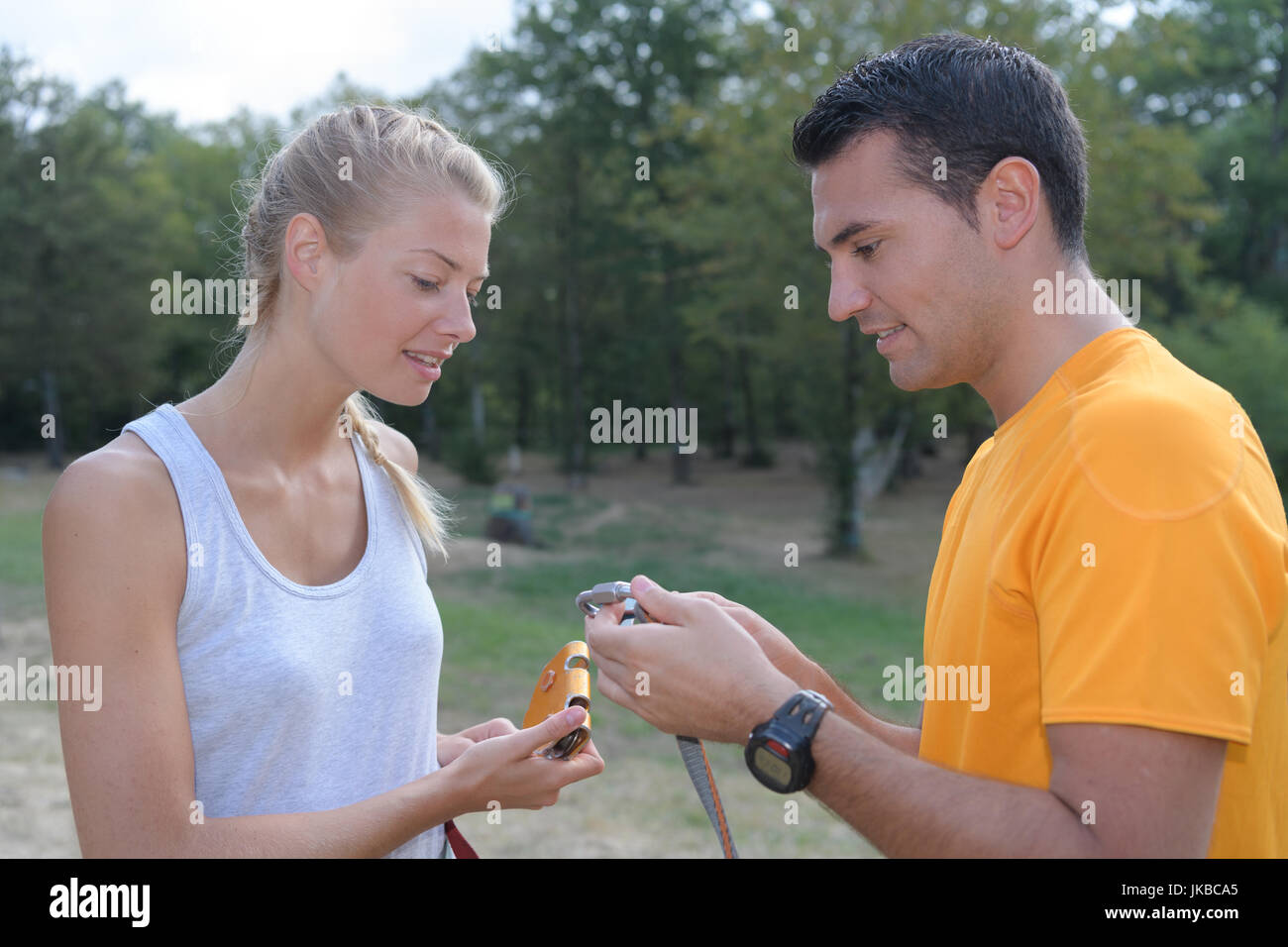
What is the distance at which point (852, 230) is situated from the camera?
2.23 metres

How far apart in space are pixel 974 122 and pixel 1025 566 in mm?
974

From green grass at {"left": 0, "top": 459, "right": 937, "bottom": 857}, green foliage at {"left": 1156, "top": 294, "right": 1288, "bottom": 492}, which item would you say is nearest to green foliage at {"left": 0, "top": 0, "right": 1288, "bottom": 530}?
green foliage at {"left": 1156, "top": 294, "right": 1288, "bottom": 492}

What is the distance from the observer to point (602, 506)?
22.9m

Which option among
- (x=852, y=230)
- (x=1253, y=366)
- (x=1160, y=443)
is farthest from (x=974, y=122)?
(x=1253, y=366)

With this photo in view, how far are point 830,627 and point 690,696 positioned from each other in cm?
1047

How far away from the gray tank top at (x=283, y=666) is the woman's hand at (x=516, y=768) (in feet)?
1.05

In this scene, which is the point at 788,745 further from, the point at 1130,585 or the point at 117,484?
the point at 117,484

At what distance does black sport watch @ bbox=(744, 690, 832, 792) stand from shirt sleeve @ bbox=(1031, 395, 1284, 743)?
15.7 inches

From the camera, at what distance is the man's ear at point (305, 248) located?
2.51 m

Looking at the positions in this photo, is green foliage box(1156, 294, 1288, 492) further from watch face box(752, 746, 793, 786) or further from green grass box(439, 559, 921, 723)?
watch face box(752, 746, 793, 786)

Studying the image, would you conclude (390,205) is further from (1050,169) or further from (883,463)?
(883,463)

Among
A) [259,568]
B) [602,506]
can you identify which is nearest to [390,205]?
[259,568]

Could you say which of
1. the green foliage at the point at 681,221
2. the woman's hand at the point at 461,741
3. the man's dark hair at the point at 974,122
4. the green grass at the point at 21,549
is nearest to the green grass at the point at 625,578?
the green foliage at the point at 681,221

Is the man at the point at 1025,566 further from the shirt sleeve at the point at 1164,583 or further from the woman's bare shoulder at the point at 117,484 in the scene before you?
the woman's bare shoulder at the point at 117,484
